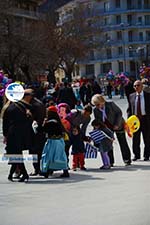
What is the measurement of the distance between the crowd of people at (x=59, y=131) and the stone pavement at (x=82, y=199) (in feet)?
1.11

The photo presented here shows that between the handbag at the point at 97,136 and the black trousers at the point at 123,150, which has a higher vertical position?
the handbag at the point at 97,136

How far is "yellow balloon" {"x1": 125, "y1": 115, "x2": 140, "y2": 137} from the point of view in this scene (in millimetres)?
13070

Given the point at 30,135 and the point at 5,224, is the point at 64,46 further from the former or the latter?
the point at 5,224

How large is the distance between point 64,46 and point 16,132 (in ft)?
189

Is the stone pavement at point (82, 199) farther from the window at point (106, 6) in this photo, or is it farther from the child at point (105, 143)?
the window at point (106, 6)

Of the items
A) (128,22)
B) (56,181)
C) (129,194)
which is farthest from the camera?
(128,22)

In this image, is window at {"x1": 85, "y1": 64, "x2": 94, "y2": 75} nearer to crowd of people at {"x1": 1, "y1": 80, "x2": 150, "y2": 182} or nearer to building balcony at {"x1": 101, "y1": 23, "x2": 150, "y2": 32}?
building balcony at {"x1": 101, "y1": 23, "x2": 150, "y2": 32}

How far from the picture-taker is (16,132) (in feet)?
37.2

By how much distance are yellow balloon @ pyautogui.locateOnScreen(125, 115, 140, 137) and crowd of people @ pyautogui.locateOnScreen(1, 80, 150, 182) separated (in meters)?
0.13

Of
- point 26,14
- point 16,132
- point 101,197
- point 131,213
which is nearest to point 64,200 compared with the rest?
point 101,197

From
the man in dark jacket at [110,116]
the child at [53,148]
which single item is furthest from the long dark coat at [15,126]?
the man in dark jacket at [110,116]

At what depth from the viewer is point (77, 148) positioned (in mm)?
12766

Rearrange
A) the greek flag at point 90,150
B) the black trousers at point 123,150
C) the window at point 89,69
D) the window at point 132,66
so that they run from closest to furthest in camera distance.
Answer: the greek flag at point 90,150, the black trousers at point 123,150, the window at point 132,66, the window at point 89,69

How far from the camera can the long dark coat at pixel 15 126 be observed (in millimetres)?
11328
